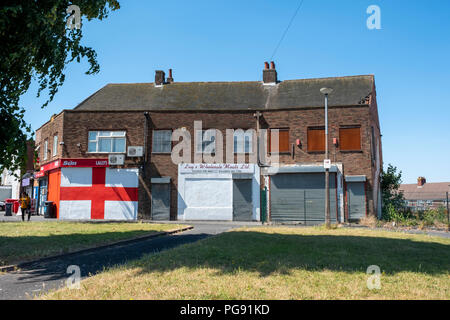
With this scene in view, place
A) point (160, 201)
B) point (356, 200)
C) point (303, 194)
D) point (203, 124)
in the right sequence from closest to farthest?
point (356, 200) < point (303, 194) < point (160, 201) < point (203, 124)

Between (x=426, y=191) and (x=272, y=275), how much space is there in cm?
6448

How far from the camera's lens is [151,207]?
24500mm

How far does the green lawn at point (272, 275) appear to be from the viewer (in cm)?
494

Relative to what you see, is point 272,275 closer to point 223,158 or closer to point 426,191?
point 223,158

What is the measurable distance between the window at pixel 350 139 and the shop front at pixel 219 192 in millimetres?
5637

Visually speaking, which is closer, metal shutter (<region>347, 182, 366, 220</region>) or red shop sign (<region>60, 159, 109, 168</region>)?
metal shutter (<region>347, 182, 366, 220</region>)

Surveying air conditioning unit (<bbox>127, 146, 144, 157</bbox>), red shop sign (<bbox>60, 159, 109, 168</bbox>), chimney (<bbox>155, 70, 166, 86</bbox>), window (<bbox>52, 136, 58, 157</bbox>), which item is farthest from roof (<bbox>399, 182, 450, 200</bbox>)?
window (<bbox>52, 136, 58, 157</bbox>)

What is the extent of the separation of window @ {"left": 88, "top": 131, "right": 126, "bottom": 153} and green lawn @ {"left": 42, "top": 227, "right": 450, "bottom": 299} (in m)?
17.3

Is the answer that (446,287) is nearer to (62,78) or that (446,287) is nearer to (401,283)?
(401,283)

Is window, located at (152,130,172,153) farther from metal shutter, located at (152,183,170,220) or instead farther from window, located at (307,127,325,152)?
window, located at (307,127,325,152)

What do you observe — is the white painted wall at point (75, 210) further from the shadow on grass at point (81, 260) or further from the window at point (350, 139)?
the window at point (350, 139)

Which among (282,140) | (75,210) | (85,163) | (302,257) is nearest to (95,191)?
(75,210)

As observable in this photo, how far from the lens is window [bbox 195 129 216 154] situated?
24672 millimetres

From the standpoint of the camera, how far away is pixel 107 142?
2527cm
